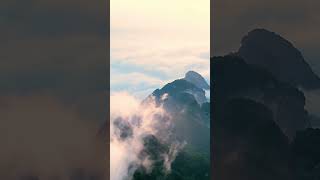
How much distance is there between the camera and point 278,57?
4371 millimetres

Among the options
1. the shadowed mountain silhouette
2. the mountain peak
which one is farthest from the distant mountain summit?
the mountain peak

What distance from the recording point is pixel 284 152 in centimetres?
425

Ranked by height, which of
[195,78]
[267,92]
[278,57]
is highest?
[278,57]

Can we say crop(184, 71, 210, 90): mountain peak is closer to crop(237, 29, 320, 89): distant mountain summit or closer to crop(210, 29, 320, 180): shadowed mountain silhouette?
crop(210, 29, 320, 180): shadowed mountain silhouette

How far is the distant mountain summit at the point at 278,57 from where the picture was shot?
432 centimetres

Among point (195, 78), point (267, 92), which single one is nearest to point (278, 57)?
point (267, 92)

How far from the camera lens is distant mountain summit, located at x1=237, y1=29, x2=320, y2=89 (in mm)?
4316

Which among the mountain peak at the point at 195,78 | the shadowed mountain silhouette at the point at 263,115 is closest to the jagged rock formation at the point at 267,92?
the shadowed mountain silhouette at the point at 263,115

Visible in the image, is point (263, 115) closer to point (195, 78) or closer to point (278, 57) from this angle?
point (278, 57)

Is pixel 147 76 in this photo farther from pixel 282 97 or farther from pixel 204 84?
pixel 282 97
